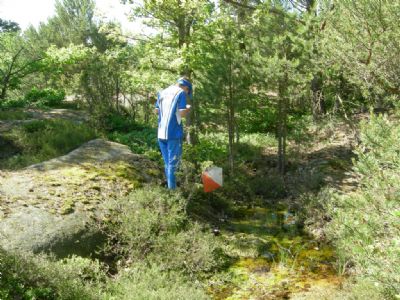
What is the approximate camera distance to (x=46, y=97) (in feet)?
48.0

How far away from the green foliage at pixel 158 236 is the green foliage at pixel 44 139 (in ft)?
9.62

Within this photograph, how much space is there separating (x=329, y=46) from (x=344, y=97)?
6.36 metres

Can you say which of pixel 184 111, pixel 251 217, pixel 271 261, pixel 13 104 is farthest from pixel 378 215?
pixel 13 104

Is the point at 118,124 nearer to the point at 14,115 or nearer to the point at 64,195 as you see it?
the point at 14,115

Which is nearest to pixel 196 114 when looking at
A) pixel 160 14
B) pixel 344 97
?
pixel 160 14

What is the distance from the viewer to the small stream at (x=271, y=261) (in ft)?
16.6

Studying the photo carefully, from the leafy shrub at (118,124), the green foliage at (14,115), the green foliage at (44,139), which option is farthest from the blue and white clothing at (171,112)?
the green foliage at (14,115)

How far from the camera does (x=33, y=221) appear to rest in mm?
5039

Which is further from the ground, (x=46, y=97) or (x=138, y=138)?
(x=46, y=97)

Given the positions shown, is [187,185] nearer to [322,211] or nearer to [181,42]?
[322,211]

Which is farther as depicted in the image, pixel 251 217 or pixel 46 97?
pixel 46 97

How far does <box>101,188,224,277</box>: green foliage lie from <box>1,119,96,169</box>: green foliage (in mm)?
2934

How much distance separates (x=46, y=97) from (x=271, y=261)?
38.9 feet

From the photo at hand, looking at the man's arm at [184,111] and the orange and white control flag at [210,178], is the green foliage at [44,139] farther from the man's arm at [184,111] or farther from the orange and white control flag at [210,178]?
the orange and white control flag at [210,178]
